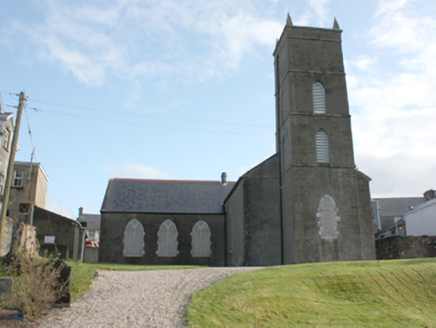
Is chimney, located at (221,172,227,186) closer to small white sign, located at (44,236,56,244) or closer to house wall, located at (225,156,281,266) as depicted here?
house wall, located at (225,156,281,266)

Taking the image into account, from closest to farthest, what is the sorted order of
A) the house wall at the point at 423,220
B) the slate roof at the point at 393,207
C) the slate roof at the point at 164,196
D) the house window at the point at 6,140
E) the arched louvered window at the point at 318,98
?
1. the arched louvered window at the point at 318,98
2. the house window at the point at 6,140
3. the slate roof at the point at 164,196
4. the house wall at the point at 423,220
5. the slate roof at the point at 393,207

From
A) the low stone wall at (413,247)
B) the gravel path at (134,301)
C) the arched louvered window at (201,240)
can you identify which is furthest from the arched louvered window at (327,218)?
the arched louvered window at (201,240)

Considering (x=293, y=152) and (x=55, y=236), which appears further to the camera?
(x=55, y=236)

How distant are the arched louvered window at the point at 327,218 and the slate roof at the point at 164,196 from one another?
1195 cm

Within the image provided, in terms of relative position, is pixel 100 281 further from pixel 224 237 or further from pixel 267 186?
pixel 224 237

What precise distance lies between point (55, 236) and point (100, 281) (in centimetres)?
1910

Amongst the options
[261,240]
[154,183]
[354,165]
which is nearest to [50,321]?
[261,240]

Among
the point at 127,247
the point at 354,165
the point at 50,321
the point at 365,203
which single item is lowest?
the point at 50,321

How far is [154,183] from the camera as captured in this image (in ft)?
129

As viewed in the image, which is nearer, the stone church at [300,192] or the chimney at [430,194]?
the stone church at [300,192]

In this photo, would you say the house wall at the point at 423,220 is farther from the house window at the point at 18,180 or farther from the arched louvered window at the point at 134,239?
the house window at the point at 18,180

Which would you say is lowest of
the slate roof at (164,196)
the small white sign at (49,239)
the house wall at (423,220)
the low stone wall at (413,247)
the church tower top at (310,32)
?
the low stone wall at (413,247)

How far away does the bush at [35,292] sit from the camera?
11.1 metres

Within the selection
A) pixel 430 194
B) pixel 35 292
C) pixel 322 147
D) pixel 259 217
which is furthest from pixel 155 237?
pixel 430 194
